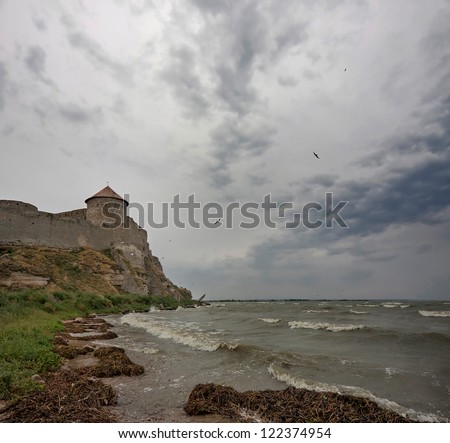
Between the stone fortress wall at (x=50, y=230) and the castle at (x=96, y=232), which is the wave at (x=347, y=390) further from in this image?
the stone fortress wall at (x=50, y=230)

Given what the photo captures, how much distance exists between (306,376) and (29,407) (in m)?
5.96

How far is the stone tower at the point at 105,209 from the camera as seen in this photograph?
4672 cm

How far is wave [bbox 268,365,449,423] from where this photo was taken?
210 inches

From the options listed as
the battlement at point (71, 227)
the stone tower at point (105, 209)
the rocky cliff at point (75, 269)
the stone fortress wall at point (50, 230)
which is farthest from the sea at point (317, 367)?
the stone tower at point (105, 209)

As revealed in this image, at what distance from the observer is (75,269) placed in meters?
35.7

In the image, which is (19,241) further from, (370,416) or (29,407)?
(370,416)

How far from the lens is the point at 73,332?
14.5 m

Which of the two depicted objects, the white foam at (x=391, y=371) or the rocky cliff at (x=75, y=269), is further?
the rocky cliff at (x=75, y=269)

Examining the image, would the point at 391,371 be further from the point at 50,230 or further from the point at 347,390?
the point at 50,230

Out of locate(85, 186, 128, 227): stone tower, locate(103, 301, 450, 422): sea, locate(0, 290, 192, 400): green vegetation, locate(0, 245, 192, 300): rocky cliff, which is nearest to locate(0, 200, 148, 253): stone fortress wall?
locate(0, 245, 192, 300): rocky cliff

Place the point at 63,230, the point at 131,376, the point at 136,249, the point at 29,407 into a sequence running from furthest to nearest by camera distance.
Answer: the point at 136,249, the point at 63,230, the point at 131,376, the point at 29,407

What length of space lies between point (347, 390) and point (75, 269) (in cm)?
3554

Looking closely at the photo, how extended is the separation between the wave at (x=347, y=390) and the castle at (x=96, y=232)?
119ft
